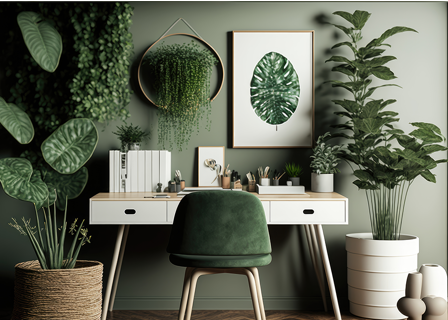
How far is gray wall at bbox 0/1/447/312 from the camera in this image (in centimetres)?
282

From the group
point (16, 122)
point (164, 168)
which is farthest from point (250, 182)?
point (16, 122)

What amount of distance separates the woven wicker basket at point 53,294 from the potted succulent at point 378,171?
5.64 feet

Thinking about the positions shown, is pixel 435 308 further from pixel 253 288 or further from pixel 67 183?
pixel 67 183

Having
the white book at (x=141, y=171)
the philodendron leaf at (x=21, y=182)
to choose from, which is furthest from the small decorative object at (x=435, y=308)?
the philodendron leaf at (x=21, y=182)

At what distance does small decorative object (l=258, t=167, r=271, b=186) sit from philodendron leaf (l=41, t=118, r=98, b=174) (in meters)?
1.17

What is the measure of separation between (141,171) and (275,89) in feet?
3.84

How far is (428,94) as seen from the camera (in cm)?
286

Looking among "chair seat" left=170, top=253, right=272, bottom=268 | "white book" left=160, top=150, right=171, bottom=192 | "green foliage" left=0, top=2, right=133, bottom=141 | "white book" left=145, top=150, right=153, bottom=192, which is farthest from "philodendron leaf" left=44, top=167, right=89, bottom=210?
"chair seat" left=170, top=253, right=272, bottom=268

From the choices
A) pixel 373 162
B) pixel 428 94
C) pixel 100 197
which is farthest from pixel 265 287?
pixel 428 94

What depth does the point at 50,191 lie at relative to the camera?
2.59m

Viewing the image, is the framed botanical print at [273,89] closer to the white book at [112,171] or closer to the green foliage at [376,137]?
the green foliage at [376,137]

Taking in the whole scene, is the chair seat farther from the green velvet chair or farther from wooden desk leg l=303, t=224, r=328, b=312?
wooden desk leg l=303, t=224, r=328, b=312

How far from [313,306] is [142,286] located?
50.4 inches

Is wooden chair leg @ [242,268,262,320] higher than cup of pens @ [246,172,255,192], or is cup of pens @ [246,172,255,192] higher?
cup of pens @ [246,172,255,192]
